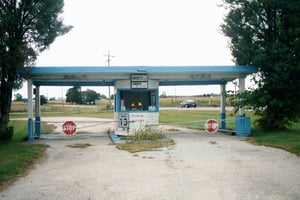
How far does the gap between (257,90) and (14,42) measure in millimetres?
10226

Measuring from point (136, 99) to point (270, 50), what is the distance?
7000 millimetres

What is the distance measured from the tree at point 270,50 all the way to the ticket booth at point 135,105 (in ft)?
15.0

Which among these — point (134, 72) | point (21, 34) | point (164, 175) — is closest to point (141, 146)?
point (134, 72)

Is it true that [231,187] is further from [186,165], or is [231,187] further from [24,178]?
[24,178]

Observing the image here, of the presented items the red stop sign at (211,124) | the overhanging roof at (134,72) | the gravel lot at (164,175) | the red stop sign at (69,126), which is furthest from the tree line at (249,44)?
the gravel lot at (164,175)

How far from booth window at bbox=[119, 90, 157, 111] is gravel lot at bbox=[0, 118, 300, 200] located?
5.92 metres

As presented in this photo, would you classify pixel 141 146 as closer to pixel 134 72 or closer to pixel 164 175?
pixel 134 72

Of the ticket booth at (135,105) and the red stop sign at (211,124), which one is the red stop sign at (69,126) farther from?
the red stop sign at (211,124)

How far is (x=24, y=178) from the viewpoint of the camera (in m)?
8.41

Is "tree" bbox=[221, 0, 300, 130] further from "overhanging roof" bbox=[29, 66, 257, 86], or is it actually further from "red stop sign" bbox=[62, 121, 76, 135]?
"red stop sign" bbox=[62, 121, 76, 135]

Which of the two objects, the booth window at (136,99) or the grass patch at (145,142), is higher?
the booth window at (136,99)

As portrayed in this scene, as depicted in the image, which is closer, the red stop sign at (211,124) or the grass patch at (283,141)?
the grass patch at (283,141)

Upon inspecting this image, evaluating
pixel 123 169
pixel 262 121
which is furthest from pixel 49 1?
pixel 262 121

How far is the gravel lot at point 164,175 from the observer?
6836mm
